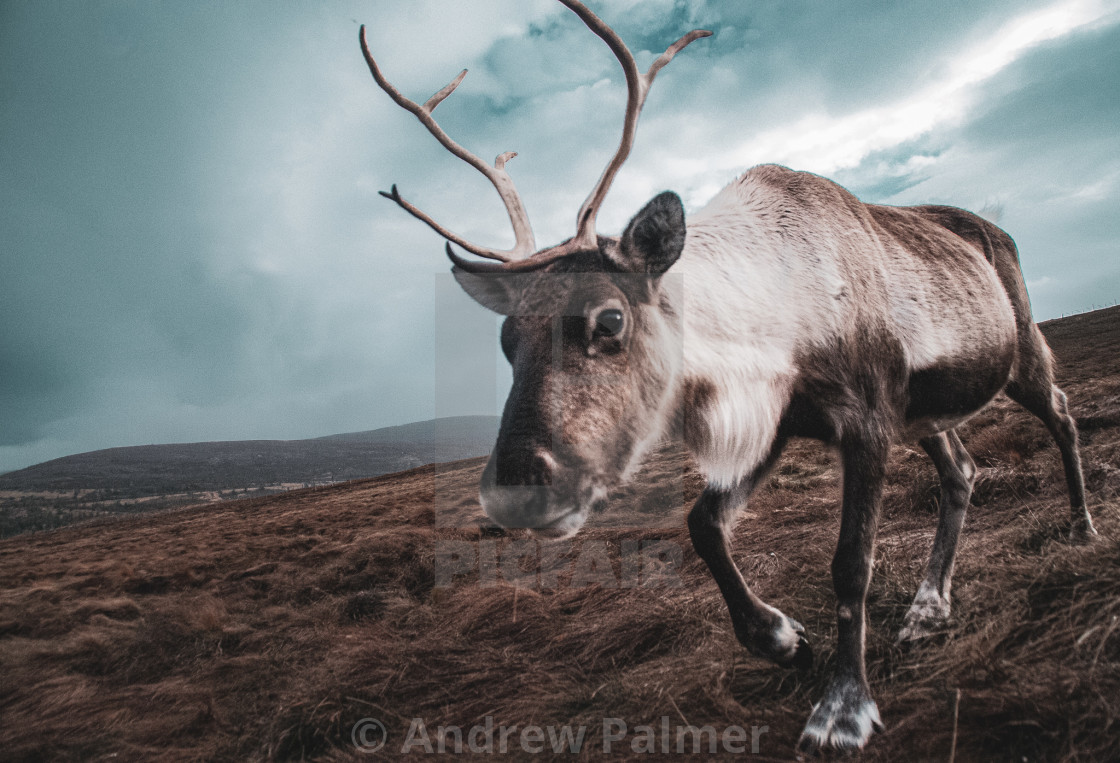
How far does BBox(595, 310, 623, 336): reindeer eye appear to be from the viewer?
241 cm

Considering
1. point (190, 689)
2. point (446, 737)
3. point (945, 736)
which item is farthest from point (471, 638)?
point (945, 736)

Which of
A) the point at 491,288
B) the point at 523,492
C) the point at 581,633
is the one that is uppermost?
the point at 491,288

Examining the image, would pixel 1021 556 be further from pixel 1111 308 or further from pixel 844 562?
pixel 1111 308

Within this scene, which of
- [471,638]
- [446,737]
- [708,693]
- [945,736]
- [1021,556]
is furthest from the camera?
[471,638]

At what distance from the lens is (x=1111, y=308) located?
1121 inches

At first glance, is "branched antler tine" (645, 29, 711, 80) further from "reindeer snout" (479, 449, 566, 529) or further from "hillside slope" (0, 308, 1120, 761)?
"hillside slope" (0, 308, 1120, 761)

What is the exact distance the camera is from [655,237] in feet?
8.18

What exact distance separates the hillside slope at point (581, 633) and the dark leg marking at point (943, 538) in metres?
0.12

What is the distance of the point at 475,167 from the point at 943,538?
12.9ft

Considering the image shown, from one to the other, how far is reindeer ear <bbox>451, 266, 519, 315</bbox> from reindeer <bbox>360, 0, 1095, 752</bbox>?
2cm

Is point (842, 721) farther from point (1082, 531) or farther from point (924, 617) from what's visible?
A: point (1082, 531)

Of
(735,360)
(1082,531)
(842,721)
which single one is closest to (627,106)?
(735,360)

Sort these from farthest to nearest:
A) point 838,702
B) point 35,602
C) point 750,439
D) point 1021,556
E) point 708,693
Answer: point 35,602 → point 1021,556 → point 750,439 → point 708,693 → point 838,702

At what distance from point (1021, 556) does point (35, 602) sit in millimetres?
8939
